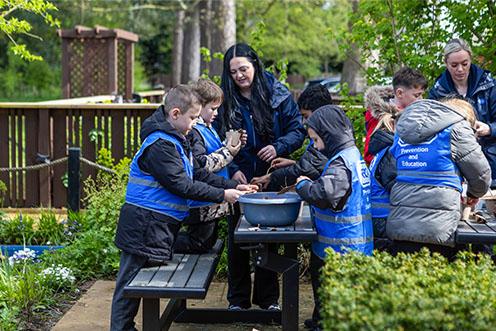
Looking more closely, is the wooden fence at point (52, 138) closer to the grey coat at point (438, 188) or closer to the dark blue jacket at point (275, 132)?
the dark blue jacket at point (275, 132)

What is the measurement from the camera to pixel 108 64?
1767 centimetres

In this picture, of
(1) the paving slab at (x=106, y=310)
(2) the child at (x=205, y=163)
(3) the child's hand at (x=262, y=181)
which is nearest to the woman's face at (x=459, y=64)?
(3) the child's hand at (x=262, y=181)

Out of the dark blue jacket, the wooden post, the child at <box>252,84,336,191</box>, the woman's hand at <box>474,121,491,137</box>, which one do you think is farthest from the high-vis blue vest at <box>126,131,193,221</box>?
the wooden post

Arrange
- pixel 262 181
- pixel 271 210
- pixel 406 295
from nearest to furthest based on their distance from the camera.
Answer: pixel 406 295
pixel 271 210
pixel 262 181

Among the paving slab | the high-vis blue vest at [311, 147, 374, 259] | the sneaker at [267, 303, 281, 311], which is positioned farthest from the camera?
the sneaker at [267, 303, 281, 311]

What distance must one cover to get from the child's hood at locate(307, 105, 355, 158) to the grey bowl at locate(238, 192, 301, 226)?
1.26 feet

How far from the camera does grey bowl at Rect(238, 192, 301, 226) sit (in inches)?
182

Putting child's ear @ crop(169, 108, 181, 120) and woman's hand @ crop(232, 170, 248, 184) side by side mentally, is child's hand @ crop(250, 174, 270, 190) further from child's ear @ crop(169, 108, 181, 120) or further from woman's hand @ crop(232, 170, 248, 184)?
child's ear @ crop(169, 108, 181, 120)

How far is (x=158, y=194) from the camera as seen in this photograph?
191 inches

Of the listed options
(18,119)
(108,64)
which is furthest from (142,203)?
(108,64)

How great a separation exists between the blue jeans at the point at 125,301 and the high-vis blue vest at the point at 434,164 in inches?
68.1

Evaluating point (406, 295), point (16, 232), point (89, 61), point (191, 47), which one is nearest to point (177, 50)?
point (191, 47)

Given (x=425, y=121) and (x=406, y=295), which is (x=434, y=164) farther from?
(x=406, y=295)

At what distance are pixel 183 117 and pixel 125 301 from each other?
120cm
